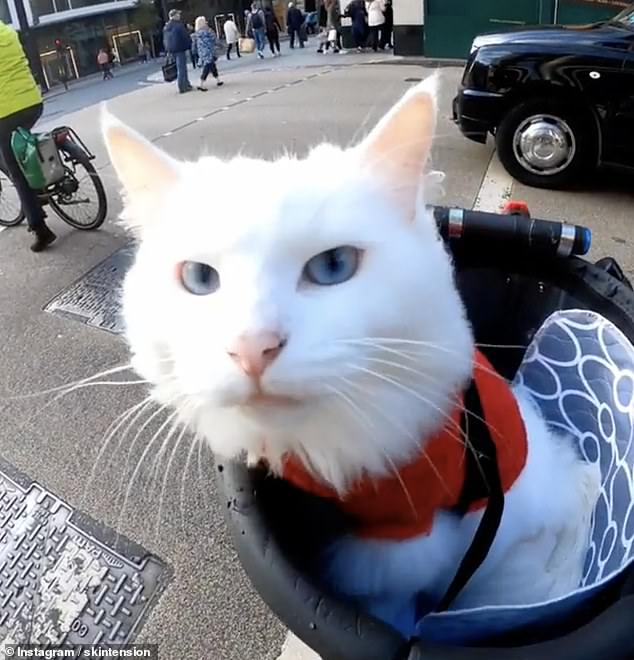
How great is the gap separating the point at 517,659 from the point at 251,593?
47.0 inches

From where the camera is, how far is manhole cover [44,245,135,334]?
3.39 m

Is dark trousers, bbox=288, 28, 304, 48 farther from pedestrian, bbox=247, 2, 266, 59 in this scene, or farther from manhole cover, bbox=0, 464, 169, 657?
manhole cover, bbox=0, 464, 169, 657

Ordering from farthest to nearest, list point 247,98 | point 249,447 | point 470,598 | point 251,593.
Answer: point 247,98 < point 251,593 < point 470,598 < point 249,447

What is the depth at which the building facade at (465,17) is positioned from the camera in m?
9.40

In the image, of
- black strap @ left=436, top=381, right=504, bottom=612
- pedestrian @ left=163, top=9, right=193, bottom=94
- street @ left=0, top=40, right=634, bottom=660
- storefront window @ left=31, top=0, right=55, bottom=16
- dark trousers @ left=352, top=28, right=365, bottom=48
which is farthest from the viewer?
storefront window @ left=31, top=0, right=55, bottom=16

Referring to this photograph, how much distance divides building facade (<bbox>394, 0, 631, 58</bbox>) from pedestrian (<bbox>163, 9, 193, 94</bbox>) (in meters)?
3.93

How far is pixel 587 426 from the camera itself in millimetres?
1569

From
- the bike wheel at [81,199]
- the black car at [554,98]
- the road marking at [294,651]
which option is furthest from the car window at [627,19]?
the road marking at [294,651]

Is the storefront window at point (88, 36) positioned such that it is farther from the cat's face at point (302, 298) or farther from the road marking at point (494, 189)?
the cat's face at point (302, 298)

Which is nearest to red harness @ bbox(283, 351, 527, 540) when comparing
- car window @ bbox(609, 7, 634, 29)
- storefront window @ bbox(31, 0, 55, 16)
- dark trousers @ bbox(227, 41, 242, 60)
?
car window @ bbox(609, 7, 634, 29)

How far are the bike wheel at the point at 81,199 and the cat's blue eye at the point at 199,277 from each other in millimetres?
3747

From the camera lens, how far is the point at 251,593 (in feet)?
6.31

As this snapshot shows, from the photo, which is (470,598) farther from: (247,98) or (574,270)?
(247,98)

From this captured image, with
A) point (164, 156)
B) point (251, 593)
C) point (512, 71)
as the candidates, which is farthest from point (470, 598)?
point (512, 71)
